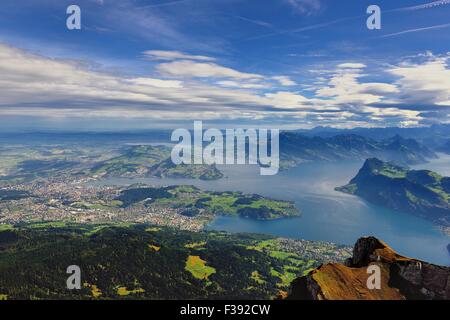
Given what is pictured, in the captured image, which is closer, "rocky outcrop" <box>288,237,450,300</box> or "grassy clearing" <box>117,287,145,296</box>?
"rocky outcrop" <box>288,237,450,300</box>

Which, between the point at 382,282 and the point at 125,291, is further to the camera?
the point at 125,291

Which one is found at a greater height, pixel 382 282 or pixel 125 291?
pixel 382 282

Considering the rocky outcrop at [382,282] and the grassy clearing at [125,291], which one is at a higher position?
the rocky outcrop at [382,282]

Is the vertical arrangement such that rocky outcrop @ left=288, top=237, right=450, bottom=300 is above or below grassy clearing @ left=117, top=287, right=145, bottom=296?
above

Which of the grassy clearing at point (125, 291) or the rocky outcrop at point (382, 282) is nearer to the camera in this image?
the rocky outcrop at point (382, 282)
